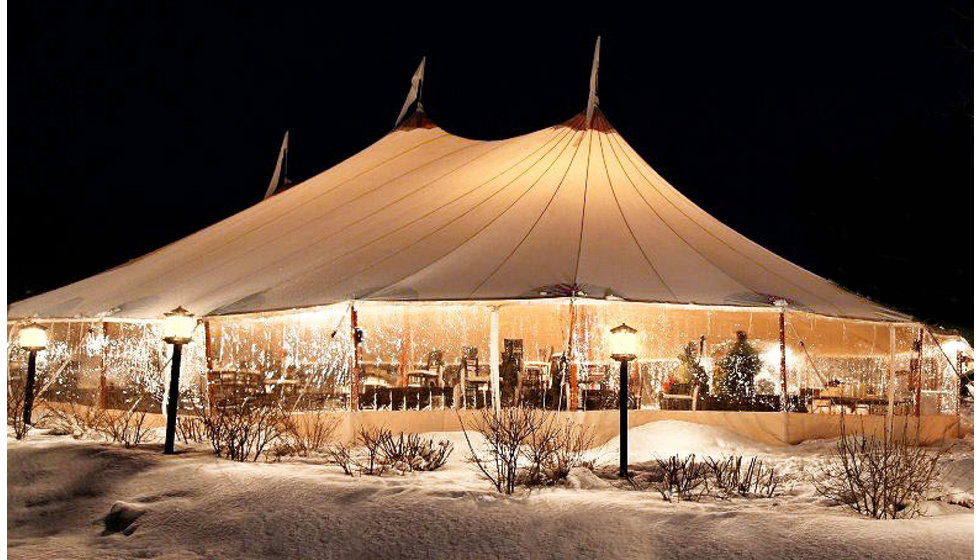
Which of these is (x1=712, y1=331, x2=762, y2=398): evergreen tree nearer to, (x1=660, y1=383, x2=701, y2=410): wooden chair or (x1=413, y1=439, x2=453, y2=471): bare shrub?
(x1=660, y1=383, x2=701, y2=410): wooden chair

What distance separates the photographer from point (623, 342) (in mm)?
8609

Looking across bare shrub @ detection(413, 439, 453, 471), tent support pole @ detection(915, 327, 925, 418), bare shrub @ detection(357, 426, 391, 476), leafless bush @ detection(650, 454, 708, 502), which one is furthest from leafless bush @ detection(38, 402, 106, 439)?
tent support pole @ detection(915, 327, 925, 418)

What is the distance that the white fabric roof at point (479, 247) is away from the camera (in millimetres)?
10281

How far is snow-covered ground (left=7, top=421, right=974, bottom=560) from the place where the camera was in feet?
19.4

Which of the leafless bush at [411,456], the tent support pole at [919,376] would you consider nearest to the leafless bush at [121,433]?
the leafless bush at [411,456]

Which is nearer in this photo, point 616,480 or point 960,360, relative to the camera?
point 616,480

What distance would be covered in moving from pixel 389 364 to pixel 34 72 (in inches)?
1266

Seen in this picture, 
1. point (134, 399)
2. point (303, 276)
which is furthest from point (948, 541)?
point (134, 399)

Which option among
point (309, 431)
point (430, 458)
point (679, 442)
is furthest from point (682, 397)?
point (430, 458)

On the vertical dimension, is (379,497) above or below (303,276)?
below

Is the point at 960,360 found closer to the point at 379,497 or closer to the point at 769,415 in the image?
the point at 769,415

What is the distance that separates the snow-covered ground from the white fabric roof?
8.67 ft

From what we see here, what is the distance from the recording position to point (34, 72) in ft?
134

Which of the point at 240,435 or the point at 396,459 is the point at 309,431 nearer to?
the point at 240,435
